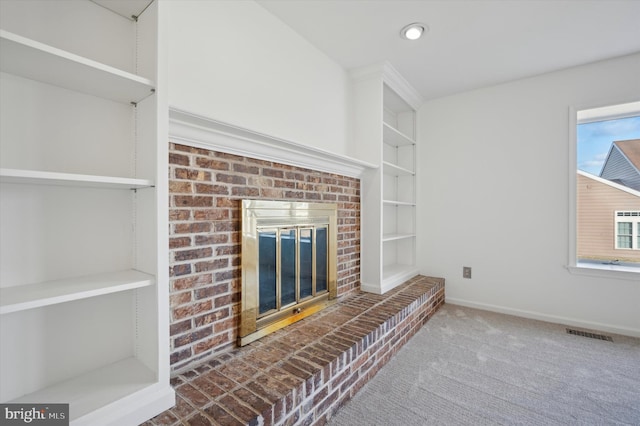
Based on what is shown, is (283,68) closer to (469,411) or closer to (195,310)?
(195,310)

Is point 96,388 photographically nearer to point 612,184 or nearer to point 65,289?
point 65,289

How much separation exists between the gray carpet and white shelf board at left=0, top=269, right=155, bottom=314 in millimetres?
1220

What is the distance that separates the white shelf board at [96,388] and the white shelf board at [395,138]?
2662mm

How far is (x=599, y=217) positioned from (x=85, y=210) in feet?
13.0

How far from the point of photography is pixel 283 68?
2.11 metres

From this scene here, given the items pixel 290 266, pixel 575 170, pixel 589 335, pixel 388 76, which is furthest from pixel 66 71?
pixel 589 335

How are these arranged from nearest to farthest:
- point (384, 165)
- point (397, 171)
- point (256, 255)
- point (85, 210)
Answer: point (85, 210), point (256, 255), point (384, 165), point (397, 171)

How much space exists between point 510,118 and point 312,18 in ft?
7.52

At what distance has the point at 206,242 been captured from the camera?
5.06ft

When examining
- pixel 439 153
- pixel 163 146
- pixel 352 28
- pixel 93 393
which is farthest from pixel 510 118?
pixel 93 393

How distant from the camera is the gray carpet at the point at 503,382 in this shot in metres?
1.57

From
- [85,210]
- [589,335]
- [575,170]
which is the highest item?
[575,170]

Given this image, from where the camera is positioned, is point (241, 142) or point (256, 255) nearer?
point (241, 142)
